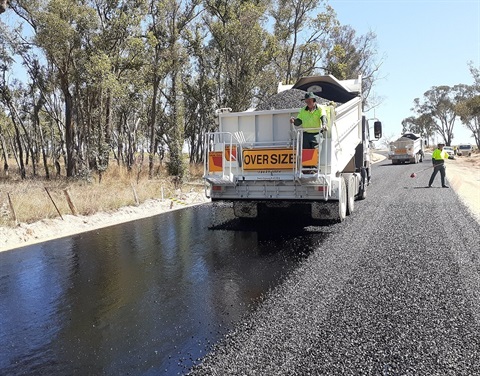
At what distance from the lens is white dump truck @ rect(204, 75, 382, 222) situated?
666 centimetres

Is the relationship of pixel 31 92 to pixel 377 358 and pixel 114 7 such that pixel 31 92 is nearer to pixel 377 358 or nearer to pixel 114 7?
pixel 114 7

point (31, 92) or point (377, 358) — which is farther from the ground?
point (31, 92)

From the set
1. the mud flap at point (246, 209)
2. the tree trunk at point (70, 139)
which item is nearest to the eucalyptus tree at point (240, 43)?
the tree trunk at point (70, 139)

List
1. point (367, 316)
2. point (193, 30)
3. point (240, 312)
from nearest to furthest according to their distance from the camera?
point (367, 316) < point (240, 312) < point (193, 30)

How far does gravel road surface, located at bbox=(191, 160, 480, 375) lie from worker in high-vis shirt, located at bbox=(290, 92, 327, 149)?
1.78 metres

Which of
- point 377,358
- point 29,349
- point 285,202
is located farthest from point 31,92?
point 377,358

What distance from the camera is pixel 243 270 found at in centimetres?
535

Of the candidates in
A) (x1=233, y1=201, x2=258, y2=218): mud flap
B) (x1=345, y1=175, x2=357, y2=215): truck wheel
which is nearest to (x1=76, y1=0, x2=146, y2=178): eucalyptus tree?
(x1=233, y1=201, x2=258, y2=218): mud flap

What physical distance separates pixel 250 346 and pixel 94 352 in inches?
52.8

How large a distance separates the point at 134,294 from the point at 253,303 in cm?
148

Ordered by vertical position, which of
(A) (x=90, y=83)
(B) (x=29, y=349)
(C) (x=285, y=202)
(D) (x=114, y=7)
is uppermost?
(D) (x=114, y=7)

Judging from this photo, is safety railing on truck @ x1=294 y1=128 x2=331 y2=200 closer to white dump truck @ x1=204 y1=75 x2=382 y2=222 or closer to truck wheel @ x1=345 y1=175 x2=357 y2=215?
white dump truck @ x1=204 y1=75 x2=382 y2=222

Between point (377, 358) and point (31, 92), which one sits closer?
point (377, 358)

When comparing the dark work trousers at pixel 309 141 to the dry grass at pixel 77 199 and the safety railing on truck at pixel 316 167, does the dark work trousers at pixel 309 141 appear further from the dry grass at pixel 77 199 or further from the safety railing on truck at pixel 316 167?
the dry grass at pixel 77 199
